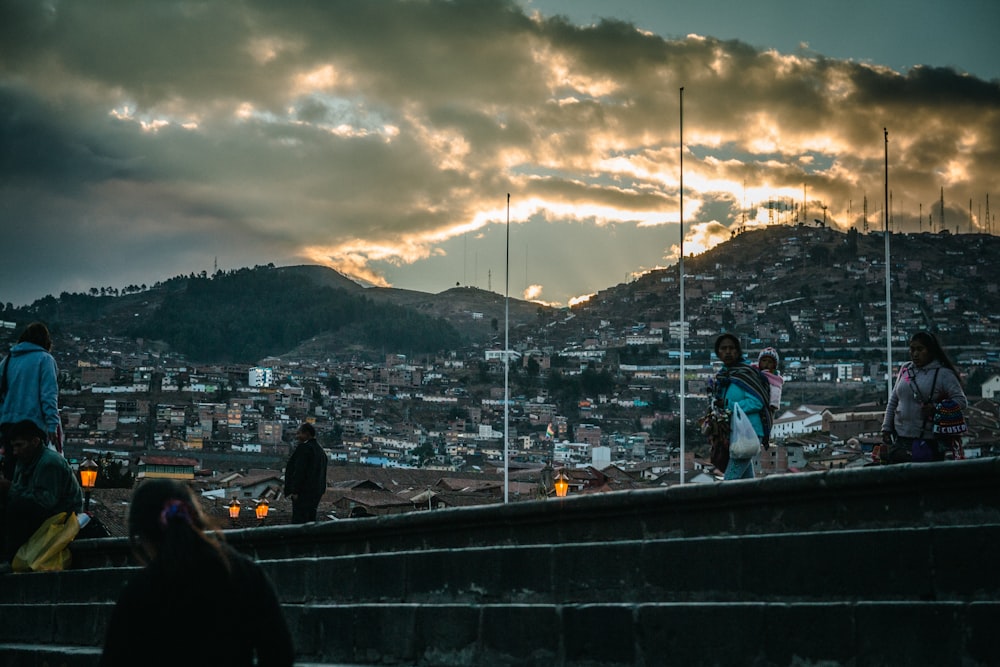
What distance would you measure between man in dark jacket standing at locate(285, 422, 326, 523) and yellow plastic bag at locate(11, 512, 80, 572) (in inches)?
79.7

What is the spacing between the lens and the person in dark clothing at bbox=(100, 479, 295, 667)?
307cm

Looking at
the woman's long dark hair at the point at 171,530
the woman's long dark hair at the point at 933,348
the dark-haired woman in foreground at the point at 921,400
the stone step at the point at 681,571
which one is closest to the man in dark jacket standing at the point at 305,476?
the stone step at the point at 681,571

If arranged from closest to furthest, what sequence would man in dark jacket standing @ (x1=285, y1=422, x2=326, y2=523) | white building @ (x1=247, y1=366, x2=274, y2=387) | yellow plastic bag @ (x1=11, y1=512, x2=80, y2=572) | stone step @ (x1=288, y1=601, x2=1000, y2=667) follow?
stone step @ (x1=288, y1=601, x2=1000, y2=667) < yellow plastic bag @ (x1=11, y1=512, x2=80, y2=572) < man in dark jacket standing @ (x1=285, y1=422, x2=326, y2=523) < white building @ (x1=247, y1=366, x2=274, y2=387)

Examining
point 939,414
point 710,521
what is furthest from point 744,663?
point 939,414

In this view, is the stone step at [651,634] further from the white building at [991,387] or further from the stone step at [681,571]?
the white building at [991,387]

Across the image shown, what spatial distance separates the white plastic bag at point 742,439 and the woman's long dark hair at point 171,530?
4544 millimetres

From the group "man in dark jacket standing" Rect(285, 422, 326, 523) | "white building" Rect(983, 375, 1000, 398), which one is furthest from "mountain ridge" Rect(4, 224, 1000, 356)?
"man in dark jacket standing" Rect(285, 422, 326, 523)

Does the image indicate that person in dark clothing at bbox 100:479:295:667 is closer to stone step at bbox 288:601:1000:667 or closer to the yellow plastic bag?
stone step at bbox 288:601:1000:667

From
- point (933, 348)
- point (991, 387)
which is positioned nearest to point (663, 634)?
point (933, 348)

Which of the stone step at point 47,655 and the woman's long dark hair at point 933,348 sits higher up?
the woman's long dark hair at point 933,348

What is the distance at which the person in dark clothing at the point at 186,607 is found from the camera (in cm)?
307

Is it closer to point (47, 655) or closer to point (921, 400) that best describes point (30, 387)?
point (47, 655)

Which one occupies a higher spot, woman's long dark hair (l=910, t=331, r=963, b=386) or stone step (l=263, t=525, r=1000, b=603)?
woman's long dark hair (l=910, t=331, r=963, b=386)

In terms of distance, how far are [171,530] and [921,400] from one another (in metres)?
5.13
